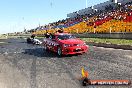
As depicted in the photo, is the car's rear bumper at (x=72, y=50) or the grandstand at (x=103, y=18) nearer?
the car's rear bumper at (x=72, y=50)

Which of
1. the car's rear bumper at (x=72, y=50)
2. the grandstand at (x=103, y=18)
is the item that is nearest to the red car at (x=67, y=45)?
the car's rear bumper at (x=72, y=50)

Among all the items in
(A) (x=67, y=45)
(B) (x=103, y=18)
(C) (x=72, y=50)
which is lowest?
(C) (x=72, y=50)

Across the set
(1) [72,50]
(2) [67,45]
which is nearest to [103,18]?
(2) [67,45]

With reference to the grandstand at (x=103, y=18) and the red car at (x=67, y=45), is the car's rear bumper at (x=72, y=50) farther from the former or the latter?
the grandstand at (x=103, y=18)

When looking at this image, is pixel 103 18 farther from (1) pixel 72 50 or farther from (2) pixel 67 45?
(1) pixel 72 50

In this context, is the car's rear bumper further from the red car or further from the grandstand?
the grandstand

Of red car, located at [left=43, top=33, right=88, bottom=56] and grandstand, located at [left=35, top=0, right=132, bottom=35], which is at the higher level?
grandstand, located at [left=35, top=0, right=132, bottom=35]

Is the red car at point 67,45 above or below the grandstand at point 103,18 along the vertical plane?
below

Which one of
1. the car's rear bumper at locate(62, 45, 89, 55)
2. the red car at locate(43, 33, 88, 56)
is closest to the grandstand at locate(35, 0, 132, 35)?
the red car at locate(43, 33, 88, 56)

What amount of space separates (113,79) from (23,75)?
13.5 feet

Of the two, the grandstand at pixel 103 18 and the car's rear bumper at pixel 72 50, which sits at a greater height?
the grandstand at pixel 103 18

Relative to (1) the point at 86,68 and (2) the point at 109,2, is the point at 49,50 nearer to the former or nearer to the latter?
(1) the point at 86,68

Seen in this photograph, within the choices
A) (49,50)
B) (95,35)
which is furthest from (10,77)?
(95,35)

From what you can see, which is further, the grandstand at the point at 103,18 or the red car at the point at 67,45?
the grandstand at the point at 103,18
